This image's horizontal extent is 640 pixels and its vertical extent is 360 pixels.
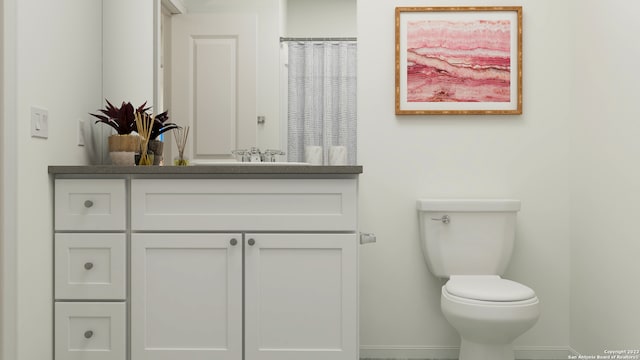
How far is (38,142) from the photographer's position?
170 centimetres

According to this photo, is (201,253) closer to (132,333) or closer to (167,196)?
(167,196)

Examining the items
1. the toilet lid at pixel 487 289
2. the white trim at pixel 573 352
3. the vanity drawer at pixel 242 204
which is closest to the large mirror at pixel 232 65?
the vanity drawer at pixel 242 204

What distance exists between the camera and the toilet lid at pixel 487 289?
1844 millimetres

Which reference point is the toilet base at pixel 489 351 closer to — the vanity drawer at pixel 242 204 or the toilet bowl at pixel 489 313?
the toilet bowl at pixel 489 313

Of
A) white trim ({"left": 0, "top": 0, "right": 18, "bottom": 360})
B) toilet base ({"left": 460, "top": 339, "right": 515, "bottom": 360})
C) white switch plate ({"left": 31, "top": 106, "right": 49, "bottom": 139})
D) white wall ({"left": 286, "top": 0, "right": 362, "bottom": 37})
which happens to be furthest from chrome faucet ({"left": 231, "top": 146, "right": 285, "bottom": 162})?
toilet base ({"left": 460, "top": 339, "right": 515, "bottom": 360})

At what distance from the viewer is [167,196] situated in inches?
69.9

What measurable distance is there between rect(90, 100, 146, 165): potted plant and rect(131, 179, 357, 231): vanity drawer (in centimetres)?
28

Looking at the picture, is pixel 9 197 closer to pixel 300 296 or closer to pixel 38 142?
pixel 38 142

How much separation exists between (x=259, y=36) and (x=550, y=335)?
1996mm

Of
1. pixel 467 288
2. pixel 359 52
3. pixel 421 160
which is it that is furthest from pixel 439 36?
pixel 467 288

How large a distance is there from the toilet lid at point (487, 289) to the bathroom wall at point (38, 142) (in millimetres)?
1517

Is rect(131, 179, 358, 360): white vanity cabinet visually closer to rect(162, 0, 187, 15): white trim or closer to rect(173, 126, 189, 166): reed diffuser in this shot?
rect(173, 126, 189, 166): reed diffuser

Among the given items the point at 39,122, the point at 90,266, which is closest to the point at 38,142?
the point at 39,122

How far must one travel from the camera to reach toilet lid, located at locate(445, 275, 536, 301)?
1.84 metres
